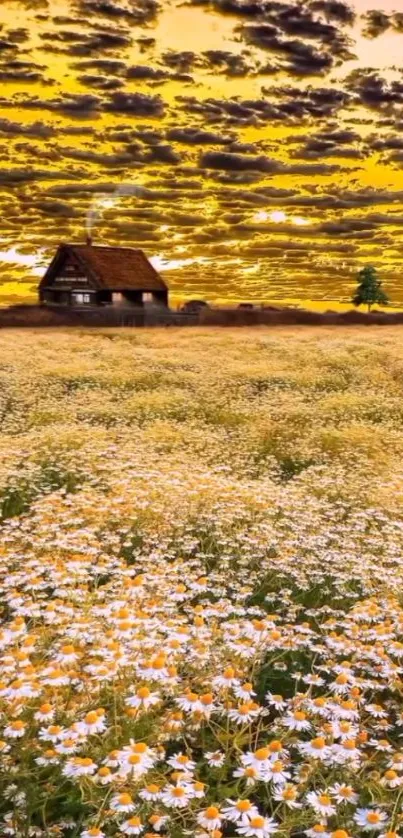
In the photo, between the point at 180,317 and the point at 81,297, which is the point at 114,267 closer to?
the point at 81,297

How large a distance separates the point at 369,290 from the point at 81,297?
139 feet

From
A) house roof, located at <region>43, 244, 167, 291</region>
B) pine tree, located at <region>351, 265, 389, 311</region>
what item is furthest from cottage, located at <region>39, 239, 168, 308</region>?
pine tree, located at <region>351, 265, 389, 311</region>

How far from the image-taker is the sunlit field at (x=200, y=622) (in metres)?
3.01

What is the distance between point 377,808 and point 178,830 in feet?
2.94

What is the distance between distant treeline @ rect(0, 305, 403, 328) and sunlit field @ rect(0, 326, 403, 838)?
98.6 feet

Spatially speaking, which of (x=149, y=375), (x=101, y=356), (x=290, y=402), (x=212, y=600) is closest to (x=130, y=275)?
(x=101, y=356)

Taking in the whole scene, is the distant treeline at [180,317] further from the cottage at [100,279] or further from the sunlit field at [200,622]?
the sunlit field at [200,622]

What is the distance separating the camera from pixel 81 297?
53.5 metres

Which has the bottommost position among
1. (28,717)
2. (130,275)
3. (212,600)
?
(212,600)

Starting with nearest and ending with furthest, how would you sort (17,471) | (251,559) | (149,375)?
(251,559)
(17,471)
(149,375)

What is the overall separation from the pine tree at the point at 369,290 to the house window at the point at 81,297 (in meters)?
41.2

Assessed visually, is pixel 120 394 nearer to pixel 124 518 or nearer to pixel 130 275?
pixel 124 518

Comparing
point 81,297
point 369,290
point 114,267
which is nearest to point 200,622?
point 81,297

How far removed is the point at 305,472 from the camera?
372 inches
